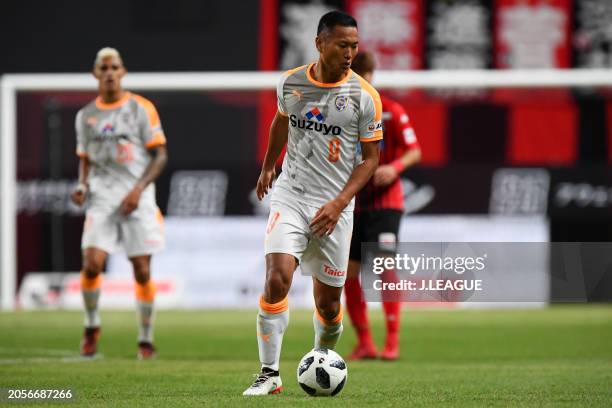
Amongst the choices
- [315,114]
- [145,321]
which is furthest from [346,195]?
[145,321]

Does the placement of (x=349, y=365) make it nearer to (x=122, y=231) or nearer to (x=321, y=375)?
(x=122, y=231)

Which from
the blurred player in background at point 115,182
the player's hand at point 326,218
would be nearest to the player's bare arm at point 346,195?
the player's hand at point 326,218

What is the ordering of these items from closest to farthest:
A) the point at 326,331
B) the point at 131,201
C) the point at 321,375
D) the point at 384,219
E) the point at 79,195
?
the point at 321,375
the point at 326,331
the point at 131,201
the point at 79,195
the point at 384,219

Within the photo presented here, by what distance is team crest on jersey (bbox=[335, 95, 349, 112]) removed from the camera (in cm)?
629

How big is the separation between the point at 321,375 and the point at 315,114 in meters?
1.32

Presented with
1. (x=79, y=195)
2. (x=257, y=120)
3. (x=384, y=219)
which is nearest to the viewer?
(x=79, y=195)

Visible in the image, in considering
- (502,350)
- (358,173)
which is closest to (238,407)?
(358,173)

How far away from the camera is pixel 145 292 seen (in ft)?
30.1

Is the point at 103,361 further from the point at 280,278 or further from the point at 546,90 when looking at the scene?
the point at 546,90

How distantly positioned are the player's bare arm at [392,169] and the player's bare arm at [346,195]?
255 cm

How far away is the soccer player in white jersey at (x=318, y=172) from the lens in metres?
6.18

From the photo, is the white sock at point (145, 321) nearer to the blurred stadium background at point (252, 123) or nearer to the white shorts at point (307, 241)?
the white shorts at point (307, 241)

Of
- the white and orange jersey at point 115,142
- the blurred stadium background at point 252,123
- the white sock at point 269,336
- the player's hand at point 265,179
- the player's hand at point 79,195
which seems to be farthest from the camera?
the blurred stadium background at point 252,123

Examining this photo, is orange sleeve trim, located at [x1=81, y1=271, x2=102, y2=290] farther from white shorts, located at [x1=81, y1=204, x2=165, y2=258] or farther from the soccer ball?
the soccer ball
